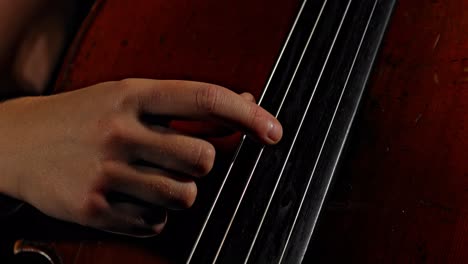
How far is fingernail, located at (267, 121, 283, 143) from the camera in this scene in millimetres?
467

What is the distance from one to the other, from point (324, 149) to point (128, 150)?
0.22 meters

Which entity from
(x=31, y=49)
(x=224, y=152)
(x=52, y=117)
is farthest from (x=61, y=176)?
(x=31, y=49)

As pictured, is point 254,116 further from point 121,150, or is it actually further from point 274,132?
point 121,150

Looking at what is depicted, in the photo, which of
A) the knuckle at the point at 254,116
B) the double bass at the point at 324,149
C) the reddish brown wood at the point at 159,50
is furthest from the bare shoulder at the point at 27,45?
the knuckle at the point at 254,116

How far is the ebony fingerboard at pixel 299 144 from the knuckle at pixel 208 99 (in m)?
0.08

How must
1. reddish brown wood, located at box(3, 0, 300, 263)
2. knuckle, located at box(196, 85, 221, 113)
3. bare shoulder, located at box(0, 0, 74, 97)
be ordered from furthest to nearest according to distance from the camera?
bare shoulder, located at box(0, 0, 74, 97) < reddish brown wood, located at box(3, 0, 300, 263) < knuckle, located at box(196, 85, 221, 113)

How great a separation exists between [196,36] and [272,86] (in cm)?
18

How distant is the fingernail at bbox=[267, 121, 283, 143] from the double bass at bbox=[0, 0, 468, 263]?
23mm

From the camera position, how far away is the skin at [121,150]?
18.0 inches

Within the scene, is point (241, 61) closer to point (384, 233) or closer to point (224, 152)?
point (224, 152)

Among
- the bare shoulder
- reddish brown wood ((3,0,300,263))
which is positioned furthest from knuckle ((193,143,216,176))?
the bare shoulder

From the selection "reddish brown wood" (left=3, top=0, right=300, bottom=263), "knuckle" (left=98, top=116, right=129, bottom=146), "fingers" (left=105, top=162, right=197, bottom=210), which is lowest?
"fingers" (left=105, top=162, right=197, bottom=210)

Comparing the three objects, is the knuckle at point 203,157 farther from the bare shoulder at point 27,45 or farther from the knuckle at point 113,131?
the bare shoulder at point 27,45

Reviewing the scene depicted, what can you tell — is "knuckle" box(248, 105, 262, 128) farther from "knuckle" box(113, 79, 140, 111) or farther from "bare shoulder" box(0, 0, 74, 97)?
"bare shoulder" box(0, 0, 74, 97)
